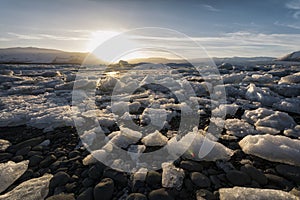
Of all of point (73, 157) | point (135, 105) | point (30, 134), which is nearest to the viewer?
point (73, 157)

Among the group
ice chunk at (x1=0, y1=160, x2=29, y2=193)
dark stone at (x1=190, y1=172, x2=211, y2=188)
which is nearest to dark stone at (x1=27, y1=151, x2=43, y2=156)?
ice chunk at (x1=0, y1=160, x2=29, y2=193)

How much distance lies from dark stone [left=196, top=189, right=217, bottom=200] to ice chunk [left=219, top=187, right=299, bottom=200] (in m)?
0.08

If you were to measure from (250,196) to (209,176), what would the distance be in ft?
1.54

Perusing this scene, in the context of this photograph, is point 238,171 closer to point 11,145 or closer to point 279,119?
point 279,119

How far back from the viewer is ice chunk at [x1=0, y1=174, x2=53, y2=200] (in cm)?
191

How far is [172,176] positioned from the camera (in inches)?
86.1

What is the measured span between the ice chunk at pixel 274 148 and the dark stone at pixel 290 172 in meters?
0.09

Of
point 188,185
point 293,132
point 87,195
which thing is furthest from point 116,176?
point 293,132

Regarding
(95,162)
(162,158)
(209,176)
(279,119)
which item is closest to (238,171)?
(209,176)

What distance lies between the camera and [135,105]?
4.92 m

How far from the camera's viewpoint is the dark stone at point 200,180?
209 cm

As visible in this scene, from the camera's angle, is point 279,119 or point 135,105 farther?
point 135,105

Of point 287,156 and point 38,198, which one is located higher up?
point 287,156

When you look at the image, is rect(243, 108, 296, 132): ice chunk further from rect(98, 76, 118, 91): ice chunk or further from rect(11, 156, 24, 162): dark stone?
rect(98, 76, 118, 91): ice chunk
